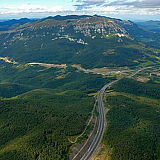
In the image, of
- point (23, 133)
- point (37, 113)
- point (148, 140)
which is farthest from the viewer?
point (37, 113)

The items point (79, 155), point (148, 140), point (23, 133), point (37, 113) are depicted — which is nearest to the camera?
point (79, 155)

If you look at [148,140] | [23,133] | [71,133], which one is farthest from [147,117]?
[23,133]

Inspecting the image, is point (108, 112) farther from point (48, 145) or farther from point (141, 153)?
point (48, 145)

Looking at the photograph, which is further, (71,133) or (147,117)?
(147,117)

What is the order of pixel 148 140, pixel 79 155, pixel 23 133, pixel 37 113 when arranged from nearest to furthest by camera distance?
pixel 79 155
pixel 148 140
pixel 23 133
pixel 37 113

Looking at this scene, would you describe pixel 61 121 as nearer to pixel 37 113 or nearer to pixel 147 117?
pixel 37 113

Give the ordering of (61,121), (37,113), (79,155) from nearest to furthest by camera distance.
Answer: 1. (79,155)
2. (61,121)
3. (37,113)

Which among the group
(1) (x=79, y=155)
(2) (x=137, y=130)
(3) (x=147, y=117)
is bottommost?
(3) (x=147, y=117)

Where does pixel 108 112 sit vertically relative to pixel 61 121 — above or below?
below

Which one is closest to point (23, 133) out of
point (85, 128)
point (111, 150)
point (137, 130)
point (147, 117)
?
point (85, 128)
